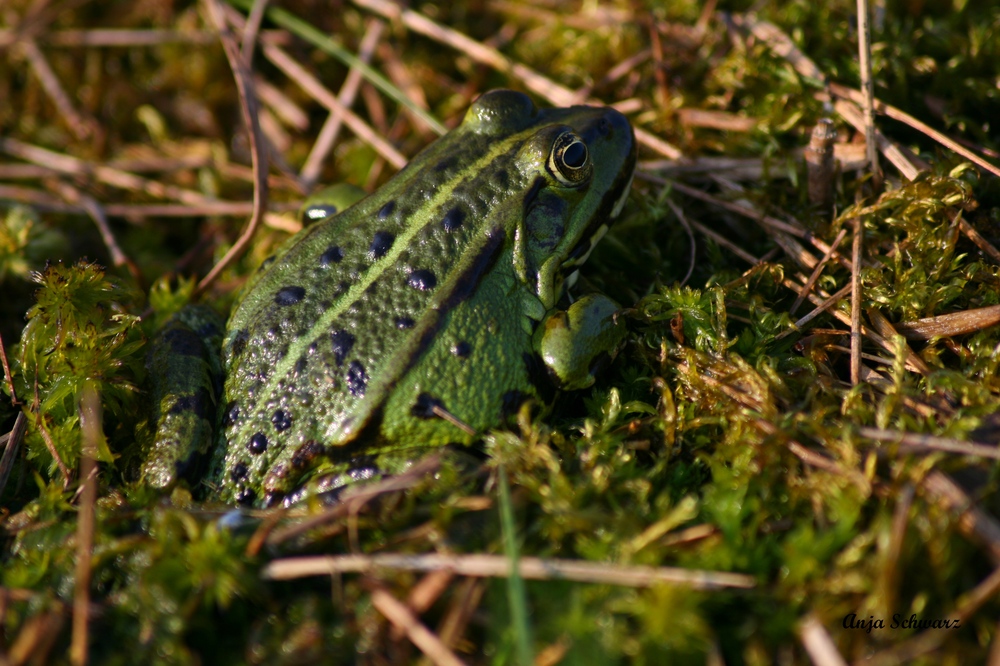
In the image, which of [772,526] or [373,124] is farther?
[373,124]

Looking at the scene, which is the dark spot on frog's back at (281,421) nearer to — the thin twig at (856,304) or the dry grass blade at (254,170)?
the dry grass blade at (254,170)

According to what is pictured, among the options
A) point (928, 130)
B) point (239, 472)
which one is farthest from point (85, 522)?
point (928, 130)

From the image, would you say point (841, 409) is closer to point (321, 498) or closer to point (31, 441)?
point (321, 498)

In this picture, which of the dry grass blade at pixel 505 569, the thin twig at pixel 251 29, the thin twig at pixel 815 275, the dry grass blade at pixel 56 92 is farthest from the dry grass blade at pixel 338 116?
the thin twig at pixel 815 275

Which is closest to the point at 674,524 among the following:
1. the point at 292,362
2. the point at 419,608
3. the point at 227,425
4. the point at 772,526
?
the point at 772,526

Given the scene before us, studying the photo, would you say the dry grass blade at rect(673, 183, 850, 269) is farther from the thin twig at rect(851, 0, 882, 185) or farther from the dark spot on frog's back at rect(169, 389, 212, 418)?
the dark spot on frog's back at rect(169, 389, 212, 418)

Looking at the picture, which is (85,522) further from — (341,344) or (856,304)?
(856,304)

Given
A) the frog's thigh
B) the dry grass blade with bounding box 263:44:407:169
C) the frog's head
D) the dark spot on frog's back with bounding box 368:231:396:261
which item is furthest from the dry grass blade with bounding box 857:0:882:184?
the dry grass blade with bounding box 263:44:407:169
